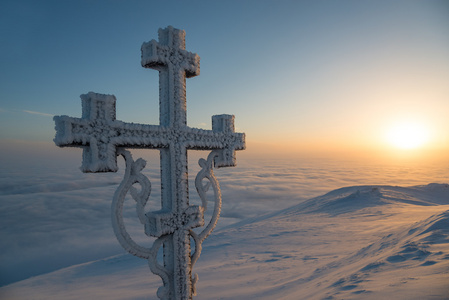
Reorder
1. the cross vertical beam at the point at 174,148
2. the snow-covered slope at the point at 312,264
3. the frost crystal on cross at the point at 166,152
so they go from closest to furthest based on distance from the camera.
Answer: the frost crystal on cross at the point at 166,152 → the cross vertical beam at the point at 174,148 → the snow-covered slope at the point at 312,264

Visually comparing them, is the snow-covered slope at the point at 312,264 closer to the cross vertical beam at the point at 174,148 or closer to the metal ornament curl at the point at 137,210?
the cross vertical beam at the point at 174,148

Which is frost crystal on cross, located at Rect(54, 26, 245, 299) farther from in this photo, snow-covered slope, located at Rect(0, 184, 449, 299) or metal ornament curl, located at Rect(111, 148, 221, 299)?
snow-covered slope, located at Rect(0, 184, 449, 299)

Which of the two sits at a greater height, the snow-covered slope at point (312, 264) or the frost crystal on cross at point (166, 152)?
the frost crystal on cross at point (166, 152)

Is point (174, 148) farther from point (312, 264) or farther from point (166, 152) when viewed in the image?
point (312, 264)

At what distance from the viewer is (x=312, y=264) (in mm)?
5137

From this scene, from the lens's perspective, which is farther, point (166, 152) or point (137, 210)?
point (166, 152)

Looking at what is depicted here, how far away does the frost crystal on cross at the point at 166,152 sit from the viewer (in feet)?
6.90

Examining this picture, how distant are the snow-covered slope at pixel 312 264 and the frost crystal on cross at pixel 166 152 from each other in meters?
1.86

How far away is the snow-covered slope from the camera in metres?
2.95

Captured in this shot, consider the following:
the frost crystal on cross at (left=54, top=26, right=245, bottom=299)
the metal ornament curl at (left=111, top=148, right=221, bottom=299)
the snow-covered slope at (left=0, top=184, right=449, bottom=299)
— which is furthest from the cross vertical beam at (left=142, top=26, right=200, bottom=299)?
the snow-covered slope at (left=0, top=184, right=449, bottom=299)

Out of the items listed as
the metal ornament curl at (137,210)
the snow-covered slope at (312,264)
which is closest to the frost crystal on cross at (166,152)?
the metal ornament curl at (137,210)

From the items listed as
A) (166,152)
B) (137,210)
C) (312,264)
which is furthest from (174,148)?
(312,264)

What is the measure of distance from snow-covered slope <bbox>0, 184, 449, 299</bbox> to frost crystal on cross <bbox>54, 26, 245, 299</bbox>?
1.86m

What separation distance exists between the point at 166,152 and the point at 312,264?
14.0 ft
